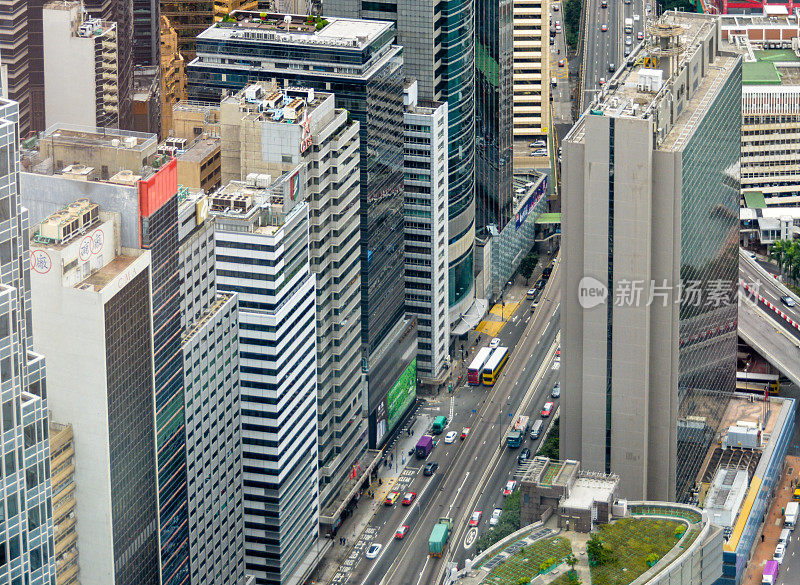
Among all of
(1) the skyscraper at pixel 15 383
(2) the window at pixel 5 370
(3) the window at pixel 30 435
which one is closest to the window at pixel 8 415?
(1) the skyscraper at pixel 15 383

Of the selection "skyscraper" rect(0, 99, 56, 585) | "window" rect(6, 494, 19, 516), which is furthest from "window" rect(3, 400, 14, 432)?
"window" rect(6, 494, 19, 516)

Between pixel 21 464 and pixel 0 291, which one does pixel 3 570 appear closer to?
pixel 21 464

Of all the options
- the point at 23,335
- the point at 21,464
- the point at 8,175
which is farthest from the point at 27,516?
the point at 8,175

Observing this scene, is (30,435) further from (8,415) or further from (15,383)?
(15,383)

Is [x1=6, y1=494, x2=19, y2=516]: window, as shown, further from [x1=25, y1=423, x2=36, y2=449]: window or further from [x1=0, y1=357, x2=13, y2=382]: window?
[x1=0, y1=357, x2=13, y2=382]: window

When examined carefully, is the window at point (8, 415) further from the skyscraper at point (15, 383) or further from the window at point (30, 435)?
the window at point (30, 435)

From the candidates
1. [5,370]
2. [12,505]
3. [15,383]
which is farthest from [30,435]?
[5,370]

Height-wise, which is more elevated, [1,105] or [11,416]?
[1,105]

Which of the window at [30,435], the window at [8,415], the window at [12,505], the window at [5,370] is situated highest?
the window at [5,370]
